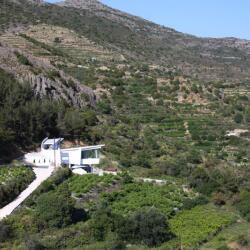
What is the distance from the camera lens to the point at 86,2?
628ft

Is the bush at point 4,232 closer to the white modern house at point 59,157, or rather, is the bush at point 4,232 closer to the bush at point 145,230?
the bush at point 145,230

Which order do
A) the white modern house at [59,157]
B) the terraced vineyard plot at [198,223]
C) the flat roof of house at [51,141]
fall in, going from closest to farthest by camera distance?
the terraced vineyard plot at [198,223], the white modern house at [59,157], the flat roof of house at [51,141]

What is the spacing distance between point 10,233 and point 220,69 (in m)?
104

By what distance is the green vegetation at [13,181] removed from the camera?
131ft

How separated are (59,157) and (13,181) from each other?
699 cm

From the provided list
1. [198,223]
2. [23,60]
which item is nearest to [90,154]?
[198,223]

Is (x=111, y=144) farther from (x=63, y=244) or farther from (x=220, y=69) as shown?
(x=220, y=69)

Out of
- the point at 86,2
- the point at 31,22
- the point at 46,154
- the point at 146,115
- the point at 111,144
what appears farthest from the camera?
the point at 86,2

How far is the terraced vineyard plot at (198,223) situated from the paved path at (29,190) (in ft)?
29.3

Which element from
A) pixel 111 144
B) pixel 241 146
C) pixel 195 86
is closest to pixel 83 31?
pixel 195 86

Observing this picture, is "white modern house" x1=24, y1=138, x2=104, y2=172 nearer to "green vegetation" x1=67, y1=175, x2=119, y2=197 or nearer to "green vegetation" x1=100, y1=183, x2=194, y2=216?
"green vegetation" x1=67, y1=175, x2=119, y2=197

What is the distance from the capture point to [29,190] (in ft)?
135

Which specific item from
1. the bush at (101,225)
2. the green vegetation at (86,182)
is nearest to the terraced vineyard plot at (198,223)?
the bush at (101,225)

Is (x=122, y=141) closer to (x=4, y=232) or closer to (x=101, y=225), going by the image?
(x=101, y=225)
